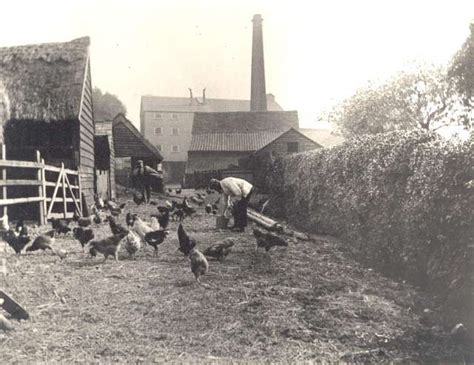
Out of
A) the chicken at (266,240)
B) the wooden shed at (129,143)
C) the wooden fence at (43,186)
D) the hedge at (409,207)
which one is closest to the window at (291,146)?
the wooden shed at (129,143)

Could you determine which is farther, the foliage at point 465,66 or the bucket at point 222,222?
the foliage at point 465,66

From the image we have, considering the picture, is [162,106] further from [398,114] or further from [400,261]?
[400,261]

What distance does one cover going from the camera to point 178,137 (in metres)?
69.5

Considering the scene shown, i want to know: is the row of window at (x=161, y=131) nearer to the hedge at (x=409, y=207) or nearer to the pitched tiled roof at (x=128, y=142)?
the pitched tiled roof at (x=128, y=142)

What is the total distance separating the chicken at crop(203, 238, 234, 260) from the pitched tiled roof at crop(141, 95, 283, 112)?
64447 millimetres

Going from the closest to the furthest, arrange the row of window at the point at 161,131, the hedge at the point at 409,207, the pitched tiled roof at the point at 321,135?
the hedge at the point at 409,207, the pitched tiled roof at the point at 321,135, the row of window at the point at 161,131

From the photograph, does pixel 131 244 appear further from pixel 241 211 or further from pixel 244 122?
pixel 244 122

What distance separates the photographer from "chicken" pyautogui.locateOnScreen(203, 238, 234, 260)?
25.2 ft

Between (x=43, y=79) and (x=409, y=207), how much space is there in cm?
1160

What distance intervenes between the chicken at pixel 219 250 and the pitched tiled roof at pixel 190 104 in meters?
64.4

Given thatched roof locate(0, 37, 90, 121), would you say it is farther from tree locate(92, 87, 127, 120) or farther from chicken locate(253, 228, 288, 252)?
tree locate(92, 87, 127, 120)

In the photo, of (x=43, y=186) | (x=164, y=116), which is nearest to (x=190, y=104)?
(x=164, y=116)

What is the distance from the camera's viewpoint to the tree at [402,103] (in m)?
41.7

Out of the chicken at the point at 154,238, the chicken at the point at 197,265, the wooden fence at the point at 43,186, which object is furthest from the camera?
the wooden fence at the point at 43,186
